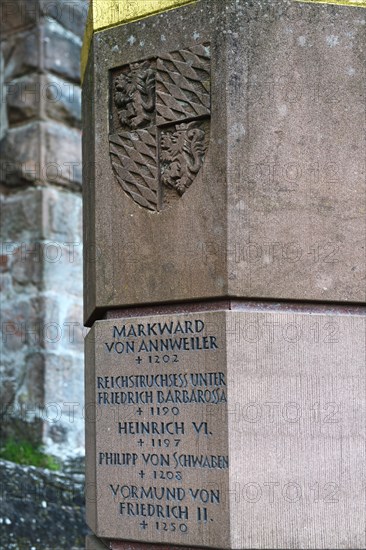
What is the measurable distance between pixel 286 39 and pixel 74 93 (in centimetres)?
282

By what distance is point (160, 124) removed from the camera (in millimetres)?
3176

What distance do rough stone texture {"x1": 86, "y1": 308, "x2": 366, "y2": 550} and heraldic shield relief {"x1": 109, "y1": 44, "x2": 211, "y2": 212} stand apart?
425 millimetres

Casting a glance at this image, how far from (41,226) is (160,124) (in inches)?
94.3

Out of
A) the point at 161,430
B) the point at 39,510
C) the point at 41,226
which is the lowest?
the point at 39,510

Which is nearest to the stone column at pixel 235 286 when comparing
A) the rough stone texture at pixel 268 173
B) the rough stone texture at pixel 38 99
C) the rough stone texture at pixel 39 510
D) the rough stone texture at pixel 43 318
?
the rough stone texture at pixel 268 173

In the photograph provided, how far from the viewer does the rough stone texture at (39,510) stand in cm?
432

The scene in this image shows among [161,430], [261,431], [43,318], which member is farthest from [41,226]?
[261,431]

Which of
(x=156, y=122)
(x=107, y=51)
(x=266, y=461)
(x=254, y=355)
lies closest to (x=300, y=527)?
(x=266, y=461)

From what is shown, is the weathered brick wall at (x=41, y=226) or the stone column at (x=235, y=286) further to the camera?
the weathered brick wall at (x=41, y=226)

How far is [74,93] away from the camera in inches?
226

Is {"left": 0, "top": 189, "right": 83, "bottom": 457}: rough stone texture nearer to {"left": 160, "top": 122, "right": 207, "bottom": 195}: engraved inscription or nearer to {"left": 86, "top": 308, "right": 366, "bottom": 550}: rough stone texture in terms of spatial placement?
{"left": 86, "top": 308, "right": 366, "bottom": 550}: rough stone texture

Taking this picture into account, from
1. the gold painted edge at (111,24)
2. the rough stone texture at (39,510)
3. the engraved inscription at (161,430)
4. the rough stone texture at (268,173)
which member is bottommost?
the rough stone texture at (39,510)

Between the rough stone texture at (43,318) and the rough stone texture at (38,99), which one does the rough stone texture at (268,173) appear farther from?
the rough stone texture at (38,99)

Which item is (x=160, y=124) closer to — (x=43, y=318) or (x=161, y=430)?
(x=161, y=430)
